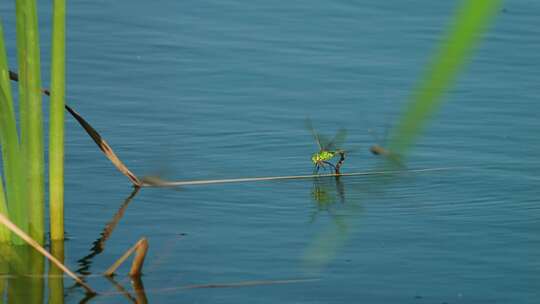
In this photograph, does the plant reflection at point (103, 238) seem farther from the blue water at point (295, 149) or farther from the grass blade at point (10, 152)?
the grass blade at point (10, 152)

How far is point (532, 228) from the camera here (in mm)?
2674

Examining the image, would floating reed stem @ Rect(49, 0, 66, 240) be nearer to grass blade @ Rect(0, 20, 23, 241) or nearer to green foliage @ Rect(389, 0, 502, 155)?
grass blade @ Rect(0, 20, 23, 241)

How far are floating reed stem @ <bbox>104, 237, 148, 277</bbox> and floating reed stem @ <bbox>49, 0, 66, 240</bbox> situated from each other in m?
0.20

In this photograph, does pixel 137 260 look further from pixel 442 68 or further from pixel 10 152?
pixel 442 68

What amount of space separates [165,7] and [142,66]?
926 mm

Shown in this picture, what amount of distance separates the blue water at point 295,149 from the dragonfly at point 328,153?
63 mm

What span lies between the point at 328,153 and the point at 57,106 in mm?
1205

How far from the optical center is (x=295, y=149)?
338 centimetres

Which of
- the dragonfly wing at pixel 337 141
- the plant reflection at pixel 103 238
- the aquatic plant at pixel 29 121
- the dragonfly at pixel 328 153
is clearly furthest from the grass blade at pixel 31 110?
the dragonfly wing at pixel 337 141

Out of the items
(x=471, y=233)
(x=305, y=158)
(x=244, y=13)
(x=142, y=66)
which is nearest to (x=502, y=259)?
(x=471, y=233)

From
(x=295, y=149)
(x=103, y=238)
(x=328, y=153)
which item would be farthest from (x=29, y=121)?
(x=295, y=149)

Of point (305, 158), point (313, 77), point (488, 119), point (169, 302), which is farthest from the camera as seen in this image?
point (313, 77)

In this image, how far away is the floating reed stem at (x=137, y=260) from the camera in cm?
212

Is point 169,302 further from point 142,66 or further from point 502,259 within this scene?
point 142,66
